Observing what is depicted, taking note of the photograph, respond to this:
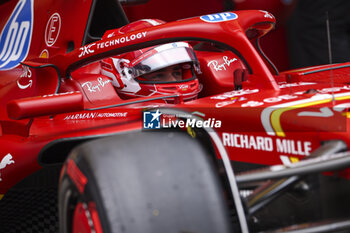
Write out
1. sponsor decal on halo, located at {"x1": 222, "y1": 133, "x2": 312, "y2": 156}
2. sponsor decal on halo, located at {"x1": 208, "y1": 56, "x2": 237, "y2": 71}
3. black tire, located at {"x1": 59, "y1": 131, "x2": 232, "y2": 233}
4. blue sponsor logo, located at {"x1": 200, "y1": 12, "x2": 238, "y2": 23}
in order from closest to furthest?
black tire, located at {"x1": 59, "y1": 131, "x2": 232, "y2": 233}
sponsor decal on halo, located at {"x1": 222, "y1": 133, "x2": 312, "y2": 156}
blue sponsor logo, located at {"x1": 200, "y1": 12, "x2": 238, "y2": 23}
sponsor decal on halo, located at {"x1": 208, "y1": 56, "x2": 237, "y2": 71}

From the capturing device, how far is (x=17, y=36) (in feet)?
7.59

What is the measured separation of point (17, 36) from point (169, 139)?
1.65 metres

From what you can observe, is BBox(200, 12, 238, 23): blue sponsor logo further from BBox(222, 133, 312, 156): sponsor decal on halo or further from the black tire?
the black tire

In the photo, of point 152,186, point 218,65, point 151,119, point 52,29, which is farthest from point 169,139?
point 52,29

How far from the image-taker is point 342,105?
107 cm

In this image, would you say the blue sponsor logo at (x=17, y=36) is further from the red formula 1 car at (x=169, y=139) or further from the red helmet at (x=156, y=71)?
the red helmet at (x=156, y=71)

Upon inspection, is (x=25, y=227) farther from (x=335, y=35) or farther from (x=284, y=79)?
(x=335, y=35)

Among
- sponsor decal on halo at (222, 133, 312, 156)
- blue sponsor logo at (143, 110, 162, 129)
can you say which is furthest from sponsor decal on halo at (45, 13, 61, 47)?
sponsor decal on halo at (222, 133, 312, 156)

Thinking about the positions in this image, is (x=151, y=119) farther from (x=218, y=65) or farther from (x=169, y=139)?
(x=218, y=65)

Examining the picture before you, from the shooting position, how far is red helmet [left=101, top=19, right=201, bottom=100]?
1.88 meters

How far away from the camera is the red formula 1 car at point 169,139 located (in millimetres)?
856

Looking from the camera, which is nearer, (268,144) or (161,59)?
(268,144)

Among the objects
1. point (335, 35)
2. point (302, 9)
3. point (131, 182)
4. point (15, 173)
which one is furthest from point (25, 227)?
point (302, 9)

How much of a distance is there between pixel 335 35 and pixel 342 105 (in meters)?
1.99
